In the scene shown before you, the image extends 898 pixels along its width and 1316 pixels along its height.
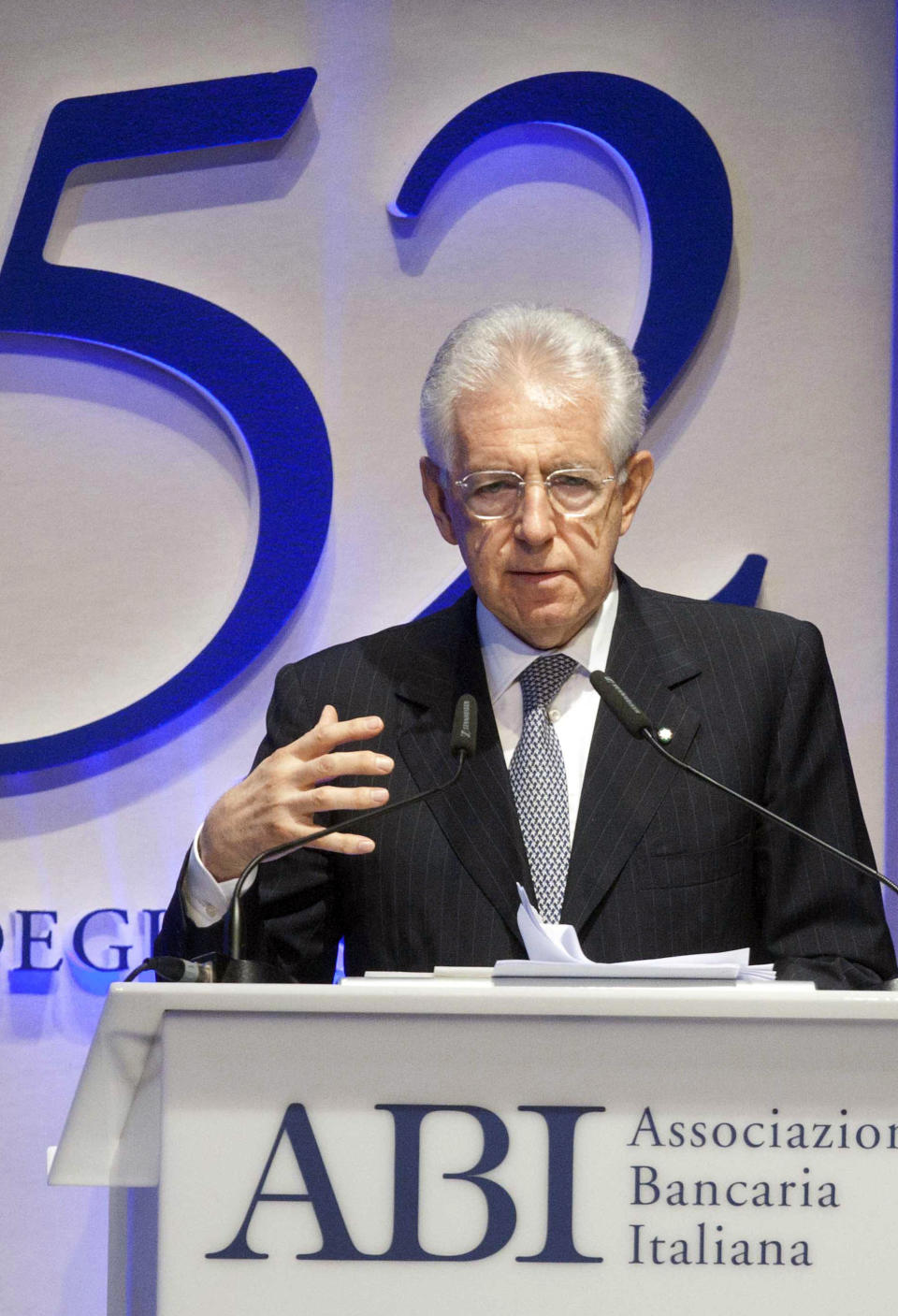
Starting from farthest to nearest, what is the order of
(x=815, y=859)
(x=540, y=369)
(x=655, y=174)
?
1. (x=655, y=174)
2. (x=540, y=369)
3. (x=815, y=859)

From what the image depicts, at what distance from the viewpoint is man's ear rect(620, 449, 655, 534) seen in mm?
2035

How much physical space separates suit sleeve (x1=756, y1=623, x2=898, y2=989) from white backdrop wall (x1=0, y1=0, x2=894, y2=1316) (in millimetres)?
938

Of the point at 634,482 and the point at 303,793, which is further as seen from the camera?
the point at 634,482

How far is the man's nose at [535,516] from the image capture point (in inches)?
73.5

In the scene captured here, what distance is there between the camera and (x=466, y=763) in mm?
1899

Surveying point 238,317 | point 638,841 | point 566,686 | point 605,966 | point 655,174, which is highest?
point 655,174

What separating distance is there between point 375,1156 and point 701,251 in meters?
2.24

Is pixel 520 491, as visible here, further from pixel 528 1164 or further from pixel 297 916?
pixel 528 1164

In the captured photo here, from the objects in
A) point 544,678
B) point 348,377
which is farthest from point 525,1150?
point 348,377

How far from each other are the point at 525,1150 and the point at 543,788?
0.80 meters

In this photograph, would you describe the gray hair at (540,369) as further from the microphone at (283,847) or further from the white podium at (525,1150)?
the white podium at (525,1150)

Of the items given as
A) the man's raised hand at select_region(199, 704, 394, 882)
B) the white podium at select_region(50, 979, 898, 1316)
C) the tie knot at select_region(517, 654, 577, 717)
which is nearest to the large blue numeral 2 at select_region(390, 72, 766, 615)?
the tie knot at select_region(517, 654, 577, 717)

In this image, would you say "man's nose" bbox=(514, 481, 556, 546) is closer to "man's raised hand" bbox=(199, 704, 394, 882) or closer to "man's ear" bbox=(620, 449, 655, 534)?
"man's ear" bbox=(620, 449, 655, 534)

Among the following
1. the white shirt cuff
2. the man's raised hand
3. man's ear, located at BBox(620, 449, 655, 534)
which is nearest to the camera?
the man's raised hand
